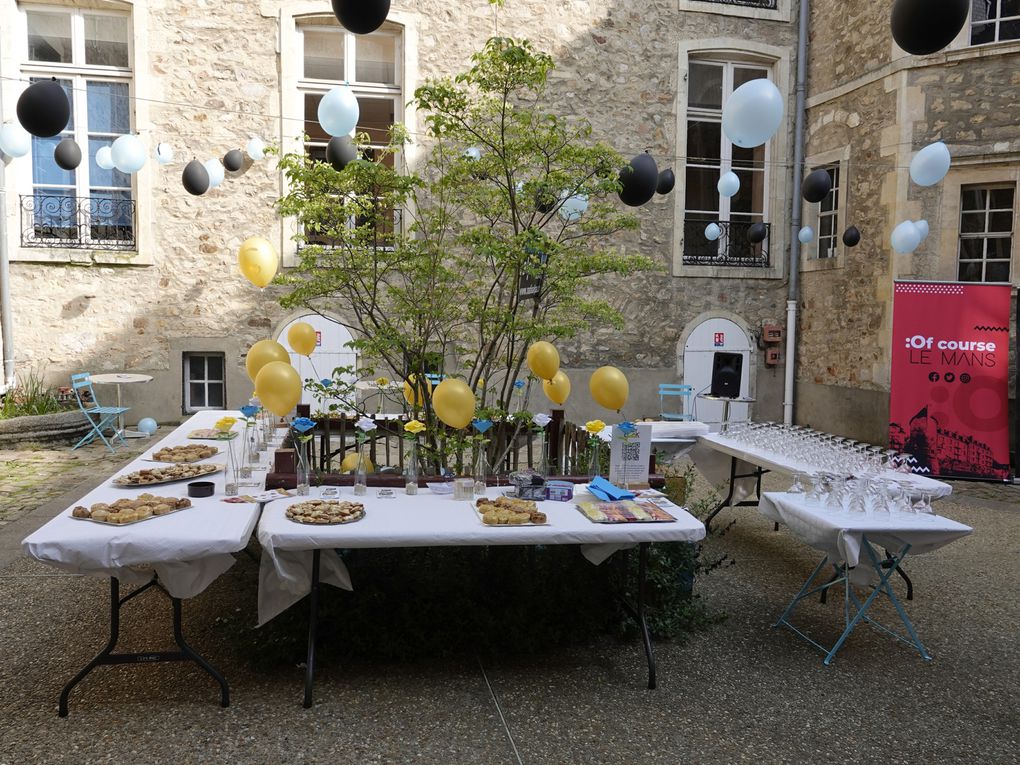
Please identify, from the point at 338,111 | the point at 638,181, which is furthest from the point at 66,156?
the point at 638,181

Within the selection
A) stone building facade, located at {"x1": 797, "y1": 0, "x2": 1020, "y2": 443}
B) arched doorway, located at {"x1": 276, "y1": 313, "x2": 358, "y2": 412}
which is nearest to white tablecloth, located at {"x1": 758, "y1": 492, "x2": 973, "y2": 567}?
stone building facade, located at {"x1": 797, "y1": 0, "x2": 1020, "y2": 443}

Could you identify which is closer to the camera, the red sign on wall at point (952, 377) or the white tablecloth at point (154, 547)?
the white tablecloth at point (154, 547)

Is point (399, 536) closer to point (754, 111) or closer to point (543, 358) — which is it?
point (543, 358)

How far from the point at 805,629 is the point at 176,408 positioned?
25.6ft

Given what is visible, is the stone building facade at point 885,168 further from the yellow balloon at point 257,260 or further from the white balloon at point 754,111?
the yellow balloon at point 257,260

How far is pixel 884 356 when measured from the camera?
29.0 ft

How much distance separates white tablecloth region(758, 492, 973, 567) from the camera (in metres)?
3.43

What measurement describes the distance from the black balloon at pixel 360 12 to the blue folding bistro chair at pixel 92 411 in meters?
6.37

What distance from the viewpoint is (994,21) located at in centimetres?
834

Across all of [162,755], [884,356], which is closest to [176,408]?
[162,755]

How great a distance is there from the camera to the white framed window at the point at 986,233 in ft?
27.7

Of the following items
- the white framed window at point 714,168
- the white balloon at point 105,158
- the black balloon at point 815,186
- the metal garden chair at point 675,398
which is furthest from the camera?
the white framed window at point 714,168

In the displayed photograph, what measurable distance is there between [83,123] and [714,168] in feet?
25.6

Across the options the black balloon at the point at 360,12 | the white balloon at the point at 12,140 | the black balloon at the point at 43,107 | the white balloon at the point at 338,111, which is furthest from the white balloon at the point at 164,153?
the black balloon at the point at 360,12
